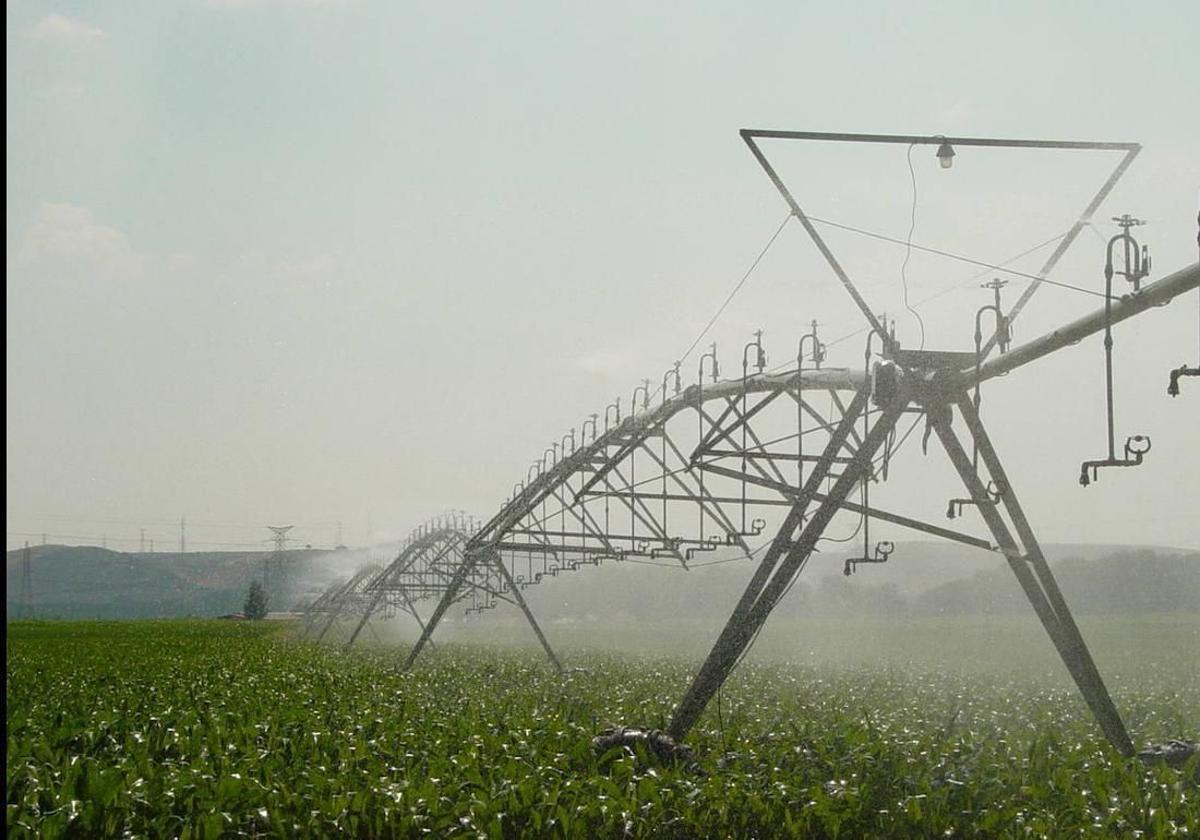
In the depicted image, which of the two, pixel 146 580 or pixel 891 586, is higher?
pixel 891 586

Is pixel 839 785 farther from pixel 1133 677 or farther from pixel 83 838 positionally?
pixel 1133 677

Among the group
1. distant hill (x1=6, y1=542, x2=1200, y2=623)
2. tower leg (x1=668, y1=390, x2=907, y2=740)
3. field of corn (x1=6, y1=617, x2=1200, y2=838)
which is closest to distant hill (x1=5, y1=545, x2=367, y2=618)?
distant hill (x1=6, y1=542, x2=1200, y2=623)

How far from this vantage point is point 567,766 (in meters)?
9.10

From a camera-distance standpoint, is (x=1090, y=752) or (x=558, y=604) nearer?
(x=1090, y=752)

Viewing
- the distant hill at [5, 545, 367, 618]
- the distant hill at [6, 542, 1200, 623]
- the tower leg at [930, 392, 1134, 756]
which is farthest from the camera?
the distant hill at [5, 545, 367, 618]

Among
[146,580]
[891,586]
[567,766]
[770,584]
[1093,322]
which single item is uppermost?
[1093,322]

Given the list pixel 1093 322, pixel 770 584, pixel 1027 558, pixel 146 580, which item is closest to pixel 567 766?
pixel 770 584

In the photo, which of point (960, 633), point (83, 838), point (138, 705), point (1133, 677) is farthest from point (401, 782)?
point (960, 633)

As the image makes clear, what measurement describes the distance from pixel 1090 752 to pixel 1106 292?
3834 mm

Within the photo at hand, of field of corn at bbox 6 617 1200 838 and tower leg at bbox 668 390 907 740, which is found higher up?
tower leg at bbox 668 390 907 740

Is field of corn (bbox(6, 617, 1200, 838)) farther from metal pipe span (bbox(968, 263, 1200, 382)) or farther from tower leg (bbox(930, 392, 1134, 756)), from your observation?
metal pipe span (bbox(968, 263, 1200, 382))

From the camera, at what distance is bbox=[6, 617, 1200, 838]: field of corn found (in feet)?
23.5

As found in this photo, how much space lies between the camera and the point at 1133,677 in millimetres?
20109

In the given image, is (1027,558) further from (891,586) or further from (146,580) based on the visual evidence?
(146,580)
